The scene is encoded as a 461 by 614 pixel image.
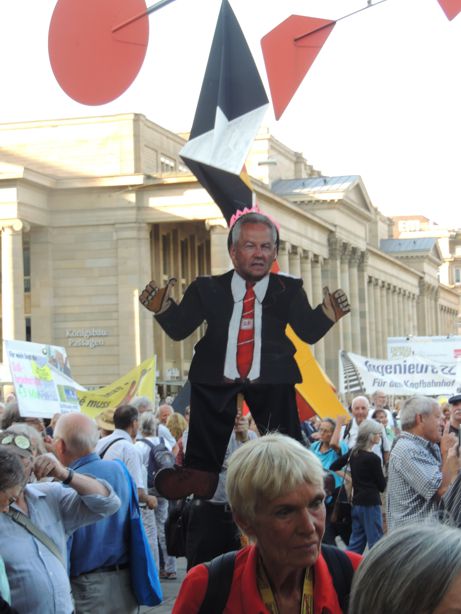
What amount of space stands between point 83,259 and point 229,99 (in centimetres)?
5168

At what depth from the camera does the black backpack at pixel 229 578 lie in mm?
3643

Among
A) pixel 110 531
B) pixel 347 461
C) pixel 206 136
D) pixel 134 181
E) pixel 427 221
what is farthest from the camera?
pixel 427 221

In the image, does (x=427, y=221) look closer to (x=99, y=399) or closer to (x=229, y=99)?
(x=99, y=399)

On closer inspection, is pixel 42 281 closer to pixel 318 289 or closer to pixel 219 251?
pixel 219 251

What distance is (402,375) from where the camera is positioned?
90.1 feet

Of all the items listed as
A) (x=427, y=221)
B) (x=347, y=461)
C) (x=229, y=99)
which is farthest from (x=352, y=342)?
(x=427, y=221)

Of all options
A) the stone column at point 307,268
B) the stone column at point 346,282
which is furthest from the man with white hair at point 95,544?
the stone column at point 346,282

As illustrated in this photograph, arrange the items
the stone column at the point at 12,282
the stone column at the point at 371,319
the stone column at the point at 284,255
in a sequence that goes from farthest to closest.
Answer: the stone column at the point at 371,319 < the stone column at the point at 284,255 < the stone column at the point at 12,282

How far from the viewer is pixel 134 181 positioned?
58.3 meters

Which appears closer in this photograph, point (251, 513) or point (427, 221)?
point (251, 513)

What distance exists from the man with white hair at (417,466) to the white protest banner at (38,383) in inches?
310

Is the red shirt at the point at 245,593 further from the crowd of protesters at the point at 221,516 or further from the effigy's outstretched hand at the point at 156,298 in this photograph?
the effigy's outstretched hand at the point at 156,298

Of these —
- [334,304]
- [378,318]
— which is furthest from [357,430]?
[378,318]

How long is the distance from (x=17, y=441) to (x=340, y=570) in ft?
8.49
